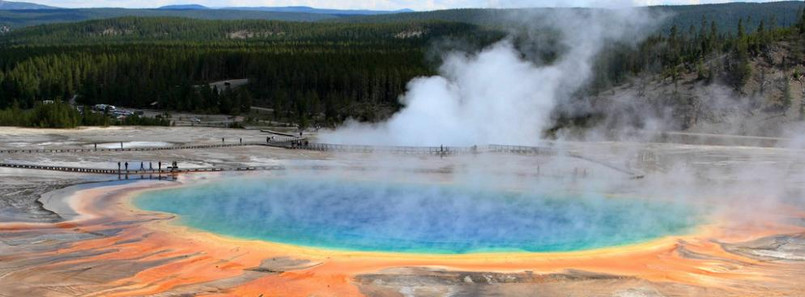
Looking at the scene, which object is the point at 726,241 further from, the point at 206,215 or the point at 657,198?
the point at 206,215

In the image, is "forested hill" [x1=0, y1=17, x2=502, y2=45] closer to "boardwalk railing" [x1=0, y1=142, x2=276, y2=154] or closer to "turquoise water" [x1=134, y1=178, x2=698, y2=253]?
"boardwalk railing" [x1=0, y1=142, x2=276, y2=154]

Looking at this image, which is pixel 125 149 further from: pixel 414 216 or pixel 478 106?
pixel 414 216

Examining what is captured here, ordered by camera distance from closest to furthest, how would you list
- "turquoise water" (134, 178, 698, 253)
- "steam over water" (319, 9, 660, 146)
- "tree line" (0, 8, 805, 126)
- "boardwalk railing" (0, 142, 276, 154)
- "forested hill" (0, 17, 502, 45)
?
"turquoise water" (134, 178, 698, 253), "boardwalk railing" (0, 142, 276, 154), "steam over water" (319, 9, 660, 146), "tree line" (0, 8, 805, 126), "forested hill" (0, 17, 502, 45)

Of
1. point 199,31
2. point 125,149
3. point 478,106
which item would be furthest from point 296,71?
point 199,31

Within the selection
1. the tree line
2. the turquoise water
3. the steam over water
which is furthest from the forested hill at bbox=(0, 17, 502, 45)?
the turquoise water

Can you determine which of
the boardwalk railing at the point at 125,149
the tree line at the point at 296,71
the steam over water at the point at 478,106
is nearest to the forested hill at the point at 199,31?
Result: the tree line at the point at 296,71

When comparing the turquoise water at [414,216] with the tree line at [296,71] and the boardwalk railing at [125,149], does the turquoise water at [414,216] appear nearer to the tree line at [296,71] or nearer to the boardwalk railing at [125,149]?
the boardwalk railing at [125,149]
